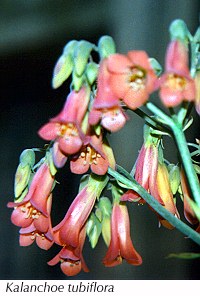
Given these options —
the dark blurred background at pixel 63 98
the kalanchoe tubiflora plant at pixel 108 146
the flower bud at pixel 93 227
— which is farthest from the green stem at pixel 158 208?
the dark blurred background at pixel 63 98

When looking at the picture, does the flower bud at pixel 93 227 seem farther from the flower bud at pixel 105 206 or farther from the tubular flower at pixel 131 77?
the tubular flower at pixel 131 77

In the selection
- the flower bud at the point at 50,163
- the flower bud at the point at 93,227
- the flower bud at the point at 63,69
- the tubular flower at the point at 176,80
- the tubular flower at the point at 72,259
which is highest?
the flower bud at the point at 63,69

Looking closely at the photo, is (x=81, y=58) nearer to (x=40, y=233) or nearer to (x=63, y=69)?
(x=63, y=69)

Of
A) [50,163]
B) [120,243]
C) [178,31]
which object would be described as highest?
[178,31]

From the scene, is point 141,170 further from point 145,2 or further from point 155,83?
point 145,2

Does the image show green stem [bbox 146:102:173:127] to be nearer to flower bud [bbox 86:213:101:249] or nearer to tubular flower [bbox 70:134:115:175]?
tubular flower [bbox 70:134:115:175]

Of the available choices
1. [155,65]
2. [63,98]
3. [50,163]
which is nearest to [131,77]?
[155,65]

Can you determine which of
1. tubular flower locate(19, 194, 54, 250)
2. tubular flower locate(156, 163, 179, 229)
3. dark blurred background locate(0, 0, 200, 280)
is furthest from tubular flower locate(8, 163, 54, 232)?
dark blurred background locate(0, 0, 200, 280)

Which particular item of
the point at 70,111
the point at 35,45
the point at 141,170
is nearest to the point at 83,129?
the point at 70,111
